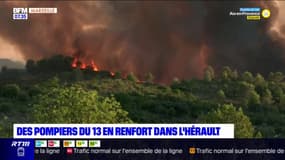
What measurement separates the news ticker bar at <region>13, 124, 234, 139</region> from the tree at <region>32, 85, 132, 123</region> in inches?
2.6

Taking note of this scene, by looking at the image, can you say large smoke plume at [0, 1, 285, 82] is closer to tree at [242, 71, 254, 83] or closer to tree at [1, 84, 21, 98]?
tree at [242, 71, 254, 83]

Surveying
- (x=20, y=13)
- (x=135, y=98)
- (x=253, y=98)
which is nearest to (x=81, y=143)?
(x=135, y=98)

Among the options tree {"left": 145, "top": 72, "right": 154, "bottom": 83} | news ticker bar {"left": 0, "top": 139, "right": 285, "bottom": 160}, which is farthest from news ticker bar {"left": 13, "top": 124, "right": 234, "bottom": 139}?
tree {"left": 145, "top": 72, "right": 154, "bottom": 83}

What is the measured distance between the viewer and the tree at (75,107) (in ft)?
27.2

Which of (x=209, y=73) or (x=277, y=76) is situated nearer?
(x=277, y=76)

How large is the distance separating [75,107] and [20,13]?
1.10 m

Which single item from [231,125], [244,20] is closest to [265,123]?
[231,125]

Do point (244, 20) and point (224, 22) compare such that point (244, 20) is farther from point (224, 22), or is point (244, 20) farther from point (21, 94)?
point (21, 94)

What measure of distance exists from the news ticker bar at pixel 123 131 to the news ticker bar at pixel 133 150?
0.14ft

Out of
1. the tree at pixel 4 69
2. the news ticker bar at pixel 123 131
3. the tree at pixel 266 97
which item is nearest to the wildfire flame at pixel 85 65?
the news ticker bar at pixel 123 131

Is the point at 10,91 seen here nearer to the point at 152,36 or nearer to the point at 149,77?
the point at 149,77

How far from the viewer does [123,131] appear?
826 cm

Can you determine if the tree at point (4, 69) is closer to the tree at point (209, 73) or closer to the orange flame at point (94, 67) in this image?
the orange flame at point (94, 67)

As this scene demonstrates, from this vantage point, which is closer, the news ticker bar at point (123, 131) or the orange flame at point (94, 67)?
the news ticker bar at point (123, 131)
